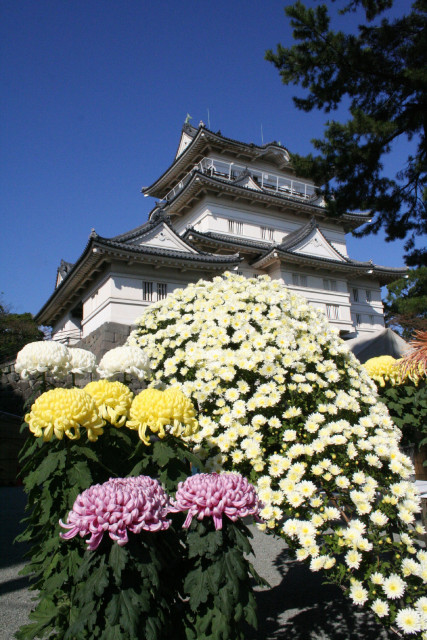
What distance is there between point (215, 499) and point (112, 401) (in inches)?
32.9

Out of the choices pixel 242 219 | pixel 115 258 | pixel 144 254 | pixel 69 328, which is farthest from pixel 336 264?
pixel 69 328

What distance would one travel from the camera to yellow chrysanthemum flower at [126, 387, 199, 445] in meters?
2.08

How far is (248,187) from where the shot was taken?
2320 centimetres

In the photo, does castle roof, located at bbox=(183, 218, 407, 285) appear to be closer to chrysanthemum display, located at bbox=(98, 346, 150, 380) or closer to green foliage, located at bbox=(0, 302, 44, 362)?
green foliage, located at bbox=(0, 302, 44, 362)

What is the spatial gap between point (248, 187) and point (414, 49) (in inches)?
615

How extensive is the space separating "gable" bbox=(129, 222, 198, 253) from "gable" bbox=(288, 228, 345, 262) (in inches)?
291

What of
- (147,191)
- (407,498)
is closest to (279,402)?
(407,498)

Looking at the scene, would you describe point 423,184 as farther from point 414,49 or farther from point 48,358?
point 48,358

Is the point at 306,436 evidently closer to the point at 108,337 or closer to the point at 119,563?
the point at 119,563

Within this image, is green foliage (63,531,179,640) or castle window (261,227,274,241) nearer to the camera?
green foliage (63,531,179,640)

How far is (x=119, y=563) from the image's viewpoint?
5.07 feet

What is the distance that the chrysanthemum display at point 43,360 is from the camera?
2488 mm

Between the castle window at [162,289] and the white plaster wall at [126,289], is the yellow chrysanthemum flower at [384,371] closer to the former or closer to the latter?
the white plaster wall at [126,289]

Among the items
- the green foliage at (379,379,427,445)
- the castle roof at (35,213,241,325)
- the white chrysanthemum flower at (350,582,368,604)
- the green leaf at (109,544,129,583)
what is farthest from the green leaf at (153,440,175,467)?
the castle roof at (35,213,241,325)
